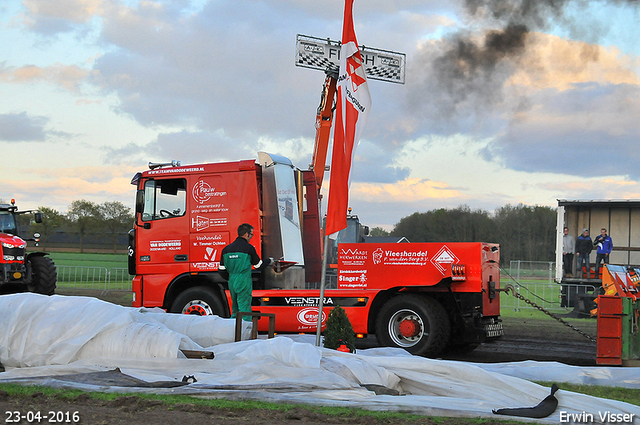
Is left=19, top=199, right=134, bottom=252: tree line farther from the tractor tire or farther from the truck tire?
the truck tire

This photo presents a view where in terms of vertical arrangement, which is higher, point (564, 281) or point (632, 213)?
point (632, 213)

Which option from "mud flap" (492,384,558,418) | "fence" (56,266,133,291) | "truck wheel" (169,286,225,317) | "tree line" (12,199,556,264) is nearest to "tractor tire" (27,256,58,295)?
"fence" (56,266,133,291)

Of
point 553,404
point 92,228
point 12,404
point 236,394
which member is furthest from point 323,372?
point 92,228

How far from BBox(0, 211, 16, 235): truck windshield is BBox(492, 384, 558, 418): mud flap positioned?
16070mm

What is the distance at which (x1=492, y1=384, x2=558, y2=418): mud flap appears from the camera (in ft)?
17.2

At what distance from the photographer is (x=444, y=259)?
9906mm

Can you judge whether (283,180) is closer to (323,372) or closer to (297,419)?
(323,372)

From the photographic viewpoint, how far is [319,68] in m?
17.7

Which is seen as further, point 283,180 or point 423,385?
point 283,180

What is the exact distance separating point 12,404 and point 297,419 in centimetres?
233

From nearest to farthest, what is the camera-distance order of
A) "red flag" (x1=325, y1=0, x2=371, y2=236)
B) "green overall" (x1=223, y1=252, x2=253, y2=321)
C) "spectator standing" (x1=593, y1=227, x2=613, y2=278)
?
"red flag" (x1=325, y1=0, x2=371, y2=236) < "green overall" (x1=223, y1=252, x2=253, y2=321) < "spectator standing" (x1=593, y1=227, x2=613, y2=278)

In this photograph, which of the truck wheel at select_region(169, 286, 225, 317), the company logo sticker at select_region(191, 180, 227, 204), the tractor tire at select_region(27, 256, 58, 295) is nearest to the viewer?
the truck wheel at select_region(169, 286, 225, 317)

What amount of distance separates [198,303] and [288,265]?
5.54ft

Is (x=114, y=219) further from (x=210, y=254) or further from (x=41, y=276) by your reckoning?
(x=210, y=254)
